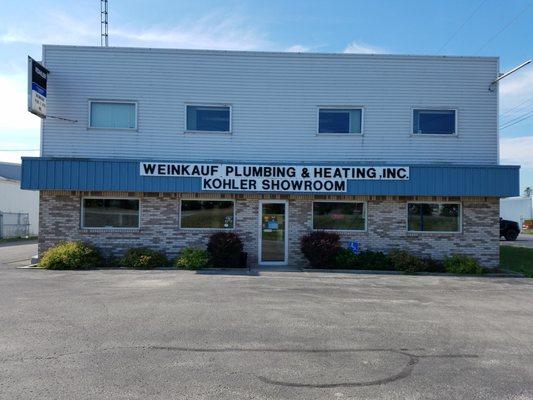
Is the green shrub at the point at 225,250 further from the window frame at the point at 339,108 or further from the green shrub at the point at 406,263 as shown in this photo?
the green shrub at the point at 406,263

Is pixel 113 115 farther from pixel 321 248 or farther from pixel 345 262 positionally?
pixel 345 262

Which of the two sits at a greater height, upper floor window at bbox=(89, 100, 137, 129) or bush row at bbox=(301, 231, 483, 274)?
upper floor window at bbox=(89, 100, 137, 129)

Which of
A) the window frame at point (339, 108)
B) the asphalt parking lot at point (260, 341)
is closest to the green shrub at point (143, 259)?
the asphalt parking lot at point (260, 341)

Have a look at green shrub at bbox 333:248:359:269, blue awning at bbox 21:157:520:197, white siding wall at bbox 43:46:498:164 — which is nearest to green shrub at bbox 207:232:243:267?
blue awning at bbox 21:157:520:197

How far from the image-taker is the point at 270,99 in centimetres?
1802

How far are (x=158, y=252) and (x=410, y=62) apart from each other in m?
11.0

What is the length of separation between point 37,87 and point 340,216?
1091 centimetres

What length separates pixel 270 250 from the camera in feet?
58.9

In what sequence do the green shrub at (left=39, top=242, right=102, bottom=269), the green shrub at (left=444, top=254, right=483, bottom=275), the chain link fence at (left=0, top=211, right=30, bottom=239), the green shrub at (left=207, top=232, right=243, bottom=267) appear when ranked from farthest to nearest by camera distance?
the chain link fence at (left=0, top=211, right=30, bottom=239), the green shrub at (left=444, top=254, right=483, bottom=275), the green shrub at (left=207, top=232, right=243, bottom=267), the green shrub at (left=39, top=242, right=102, bottom=269)

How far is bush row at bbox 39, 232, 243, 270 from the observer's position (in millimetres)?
15961

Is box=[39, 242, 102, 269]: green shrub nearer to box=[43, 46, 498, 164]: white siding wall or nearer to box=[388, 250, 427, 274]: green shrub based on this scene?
box=[43, 46, 498, 164]: white siding wall

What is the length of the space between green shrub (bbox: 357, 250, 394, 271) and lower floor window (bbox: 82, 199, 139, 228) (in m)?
7.76

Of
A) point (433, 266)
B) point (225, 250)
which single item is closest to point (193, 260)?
point (225, 250)

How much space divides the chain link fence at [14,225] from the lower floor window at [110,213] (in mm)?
17196
